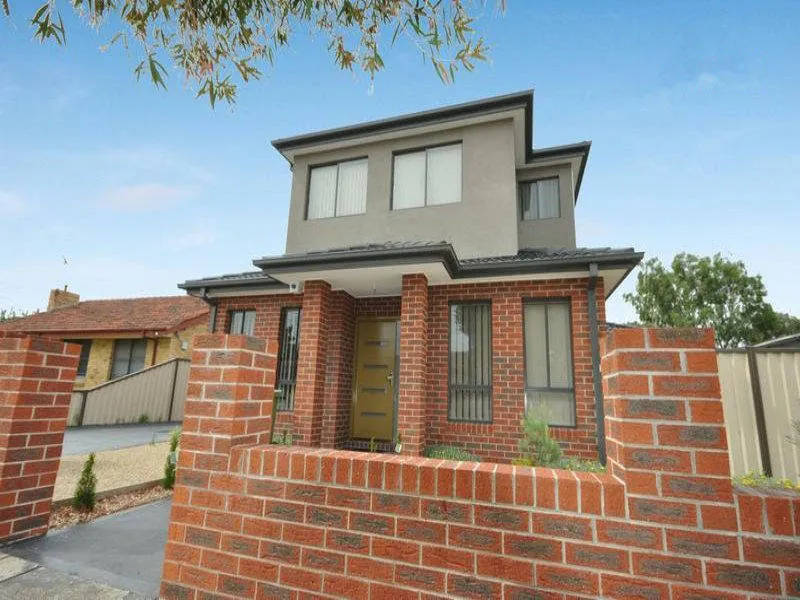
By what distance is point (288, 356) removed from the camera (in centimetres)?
760

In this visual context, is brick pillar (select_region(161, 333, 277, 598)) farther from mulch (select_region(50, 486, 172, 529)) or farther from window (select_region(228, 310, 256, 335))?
window (select_region(228, 310, 256, 335))

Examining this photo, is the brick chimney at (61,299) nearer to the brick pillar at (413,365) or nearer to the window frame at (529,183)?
the brick pillar at (413,365)

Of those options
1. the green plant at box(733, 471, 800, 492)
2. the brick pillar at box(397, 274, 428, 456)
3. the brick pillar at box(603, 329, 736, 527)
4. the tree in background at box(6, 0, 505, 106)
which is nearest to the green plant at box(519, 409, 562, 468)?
the brick pillar at box(397, 274, 428, 456)

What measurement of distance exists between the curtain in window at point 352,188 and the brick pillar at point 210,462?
22.7 ft

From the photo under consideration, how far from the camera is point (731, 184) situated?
11.2 meters

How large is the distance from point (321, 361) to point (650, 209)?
11962 mm

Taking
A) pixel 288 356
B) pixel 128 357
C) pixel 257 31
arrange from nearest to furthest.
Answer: pixel 257 31 < pixel 288 356 < pixel 128 357

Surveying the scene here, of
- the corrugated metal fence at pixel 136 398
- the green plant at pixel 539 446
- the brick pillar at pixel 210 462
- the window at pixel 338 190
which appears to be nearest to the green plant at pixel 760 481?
the green plant at pixel 539 446

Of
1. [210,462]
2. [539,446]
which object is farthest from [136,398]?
[210,462]

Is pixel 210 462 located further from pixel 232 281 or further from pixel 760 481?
pixel 232 281

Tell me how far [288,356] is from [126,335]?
1101 cm

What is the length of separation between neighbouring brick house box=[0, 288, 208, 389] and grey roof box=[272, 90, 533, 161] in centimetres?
974

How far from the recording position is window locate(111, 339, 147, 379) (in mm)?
14680

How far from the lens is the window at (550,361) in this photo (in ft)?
19.2
